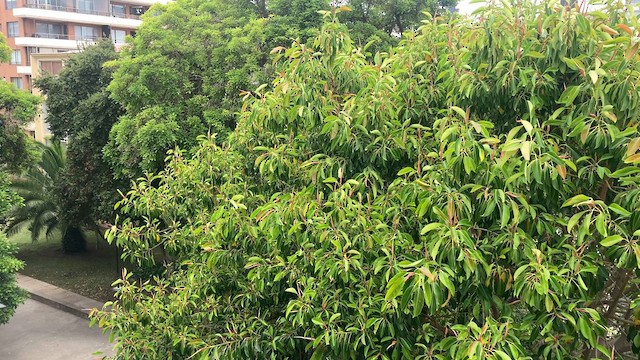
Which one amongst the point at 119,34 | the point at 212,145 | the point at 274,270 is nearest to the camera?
the point at 274,270

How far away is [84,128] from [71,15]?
21.4 metres

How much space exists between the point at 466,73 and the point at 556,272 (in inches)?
53.0

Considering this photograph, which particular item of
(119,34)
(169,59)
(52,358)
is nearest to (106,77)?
(169,59)

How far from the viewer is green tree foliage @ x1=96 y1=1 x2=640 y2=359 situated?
2953 millimetres

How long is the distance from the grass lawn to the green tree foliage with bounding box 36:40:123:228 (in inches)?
70.4

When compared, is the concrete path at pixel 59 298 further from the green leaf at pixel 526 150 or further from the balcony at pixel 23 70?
the balcony at pixel 23 70

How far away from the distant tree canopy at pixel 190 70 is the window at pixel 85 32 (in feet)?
77.9

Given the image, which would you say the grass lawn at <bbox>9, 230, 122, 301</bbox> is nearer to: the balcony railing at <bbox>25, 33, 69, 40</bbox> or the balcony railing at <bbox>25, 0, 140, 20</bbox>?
the balcony railing at <bbox>25, 33, 69, 40</bbox>

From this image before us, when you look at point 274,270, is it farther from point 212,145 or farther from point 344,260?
point 212,145

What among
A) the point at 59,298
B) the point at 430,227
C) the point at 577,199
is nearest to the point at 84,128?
the point at 59,298

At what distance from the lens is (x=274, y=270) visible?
12.6ft

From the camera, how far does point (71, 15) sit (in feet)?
105

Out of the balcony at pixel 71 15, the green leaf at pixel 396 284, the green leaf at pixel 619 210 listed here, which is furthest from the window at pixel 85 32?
the green leaf at pixel 619 210

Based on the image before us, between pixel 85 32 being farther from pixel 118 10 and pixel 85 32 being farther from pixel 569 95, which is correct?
pixel 569 95
